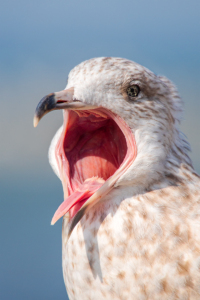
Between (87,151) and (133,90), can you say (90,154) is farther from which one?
(133,90)

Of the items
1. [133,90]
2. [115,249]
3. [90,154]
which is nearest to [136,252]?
[115,249]

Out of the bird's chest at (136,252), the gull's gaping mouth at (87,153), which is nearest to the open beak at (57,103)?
the gull's gaping mouth at (87,153)

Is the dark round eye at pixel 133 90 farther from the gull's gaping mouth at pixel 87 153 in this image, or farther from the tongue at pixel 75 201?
the tongue at pixel 75 201

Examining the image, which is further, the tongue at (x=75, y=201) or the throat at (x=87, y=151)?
the throat at (x=87, y=151)

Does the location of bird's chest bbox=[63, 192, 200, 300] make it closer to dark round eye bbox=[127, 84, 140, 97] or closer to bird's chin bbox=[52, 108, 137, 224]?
bird's chin bbox=[52, 108, 137, 224]

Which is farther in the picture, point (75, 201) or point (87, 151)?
point (87, 151)

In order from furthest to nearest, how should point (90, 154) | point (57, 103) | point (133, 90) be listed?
point (90, 154) → point (133, 90) → point (57, 103)

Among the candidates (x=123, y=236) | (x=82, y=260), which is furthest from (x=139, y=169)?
(x=82, y=260)

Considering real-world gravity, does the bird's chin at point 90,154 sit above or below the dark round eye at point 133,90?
below

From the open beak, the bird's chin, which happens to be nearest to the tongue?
the bird's chin
